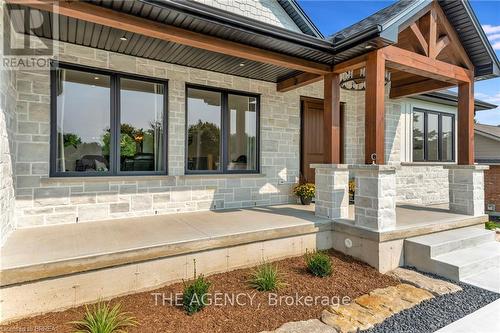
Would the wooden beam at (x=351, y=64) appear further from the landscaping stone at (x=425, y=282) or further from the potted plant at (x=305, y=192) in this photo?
the landscaping stone at (x=425, y=282)

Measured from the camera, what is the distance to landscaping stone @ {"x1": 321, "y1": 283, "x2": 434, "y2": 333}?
2848mm

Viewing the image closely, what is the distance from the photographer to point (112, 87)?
4949mm

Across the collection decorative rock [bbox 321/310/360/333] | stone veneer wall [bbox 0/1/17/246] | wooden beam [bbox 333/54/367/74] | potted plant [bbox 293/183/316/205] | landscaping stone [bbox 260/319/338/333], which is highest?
wooden beam [bbox 333/54/367/74]

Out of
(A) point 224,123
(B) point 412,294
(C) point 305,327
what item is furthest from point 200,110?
(B) point 412,294

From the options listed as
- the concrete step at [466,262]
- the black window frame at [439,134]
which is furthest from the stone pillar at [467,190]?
the black window frame at [439,134]

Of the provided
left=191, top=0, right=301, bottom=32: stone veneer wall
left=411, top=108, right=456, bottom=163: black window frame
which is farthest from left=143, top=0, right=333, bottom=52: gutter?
left=411, top=108, right=456, bottom=163: black window frame

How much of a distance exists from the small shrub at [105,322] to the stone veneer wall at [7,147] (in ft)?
5.09

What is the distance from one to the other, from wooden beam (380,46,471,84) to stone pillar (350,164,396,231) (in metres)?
1.77

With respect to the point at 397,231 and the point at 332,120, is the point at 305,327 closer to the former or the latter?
the point at 397,231

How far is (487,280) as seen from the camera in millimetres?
3828

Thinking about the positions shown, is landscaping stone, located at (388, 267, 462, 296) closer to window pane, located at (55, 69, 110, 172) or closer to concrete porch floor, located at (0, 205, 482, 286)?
concrete porch floor, located at (0, 205, 482, 286)

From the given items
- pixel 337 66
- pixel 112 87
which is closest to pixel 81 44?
pixel 112 87

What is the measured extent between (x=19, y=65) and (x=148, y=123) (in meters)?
1.99

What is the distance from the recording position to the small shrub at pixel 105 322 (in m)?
2.51
